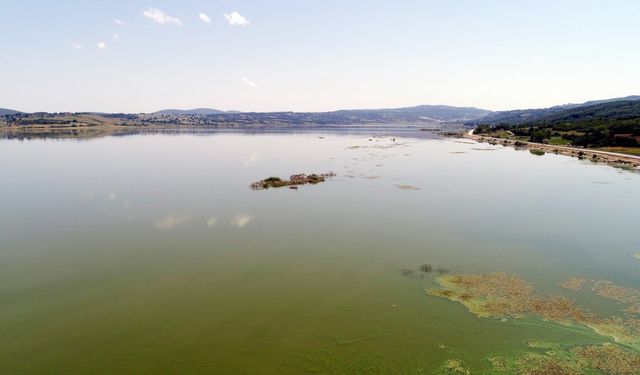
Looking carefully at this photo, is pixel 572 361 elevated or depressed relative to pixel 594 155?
depressed

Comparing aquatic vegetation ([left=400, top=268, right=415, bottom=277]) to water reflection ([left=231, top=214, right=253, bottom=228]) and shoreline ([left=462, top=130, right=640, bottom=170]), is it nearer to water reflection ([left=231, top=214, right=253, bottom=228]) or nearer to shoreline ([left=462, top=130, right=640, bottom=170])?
water reflection ([left=231, top=214, right=253, bottom=228])

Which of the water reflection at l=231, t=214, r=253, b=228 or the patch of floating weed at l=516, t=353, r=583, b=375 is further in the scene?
the water reflection at l=231, t=214, r=253, b=228

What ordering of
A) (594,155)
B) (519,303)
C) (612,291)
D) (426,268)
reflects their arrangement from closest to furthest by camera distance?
(519,303)
(612,291)
(426,268)
(594,155)

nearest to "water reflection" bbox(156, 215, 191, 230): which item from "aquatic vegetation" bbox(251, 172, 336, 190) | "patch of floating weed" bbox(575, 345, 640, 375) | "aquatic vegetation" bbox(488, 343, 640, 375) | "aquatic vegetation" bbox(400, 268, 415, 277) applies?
"aquatic vegetation" bbox(251, 172, 336, 190)

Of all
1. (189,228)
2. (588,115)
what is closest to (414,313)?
(189,228)

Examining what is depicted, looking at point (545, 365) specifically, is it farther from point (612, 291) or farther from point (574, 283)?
point (612, 291)

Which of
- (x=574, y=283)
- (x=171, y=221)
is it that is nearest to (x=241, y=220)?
(x=171, y=221)
